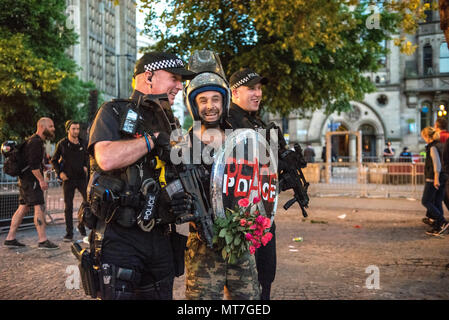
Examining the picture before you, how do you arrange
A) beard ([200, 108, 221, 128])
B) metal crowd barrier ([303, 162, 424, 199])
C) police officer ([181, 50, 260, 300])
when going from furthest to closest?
metal crowd barrier ([303, 162, 424, 199]) < beard ([200, 108, 221, 128]) < police officer ([181, 50, 260, 300])

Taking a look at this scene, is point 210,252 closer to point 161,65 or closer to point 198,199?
point 198,199

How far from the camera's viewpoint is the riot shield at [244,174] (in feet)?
8.12

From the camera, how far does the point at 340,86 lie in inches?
634

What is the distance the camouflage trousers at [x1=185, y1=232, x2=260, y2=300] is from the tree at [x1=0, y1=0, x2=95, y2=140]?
16.0m

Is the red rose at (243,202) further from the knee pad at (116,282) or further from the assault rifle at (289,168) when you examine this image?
the assault rifle at (289,168)

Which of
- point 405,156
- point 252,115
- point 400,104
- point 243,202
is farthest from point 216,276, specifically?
point 400,104

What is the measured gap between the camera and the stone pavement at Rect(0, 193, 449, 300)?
4469mm

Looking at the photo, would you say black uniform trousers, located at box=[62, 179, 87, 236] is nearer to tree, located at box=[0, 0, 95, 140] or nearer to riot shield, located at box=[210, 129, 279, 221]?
riot shield, located at box=[210, 129, 279, 221]

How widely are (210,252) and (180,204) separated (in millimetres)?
511

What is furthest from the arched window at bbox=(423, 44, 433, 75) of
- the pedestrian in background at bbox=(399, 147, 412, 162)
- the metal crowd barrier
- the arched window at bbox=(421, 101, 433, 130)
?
the metal crowd barrier

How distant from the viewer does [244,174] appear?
2631 millimetres

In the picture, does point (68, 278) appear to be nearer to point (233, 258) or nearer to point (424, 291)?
point (233, 258)

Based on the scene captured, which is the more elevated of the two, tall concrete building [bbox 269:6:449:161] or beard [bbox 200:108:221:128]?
tall concrete building [bbox 269:6:449:161]

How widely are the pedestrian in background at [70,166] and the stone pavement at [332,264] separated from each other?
0.56 metres
